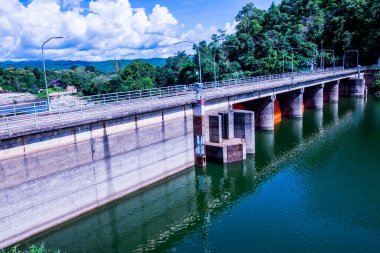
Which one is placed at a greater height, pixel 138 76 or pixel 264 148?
pixel 138 76

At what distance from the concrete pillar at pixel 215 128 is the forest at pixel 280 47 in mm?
51077

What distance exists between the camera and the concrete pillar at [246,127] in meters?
35.8

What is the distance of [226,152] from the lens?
33.8 meters

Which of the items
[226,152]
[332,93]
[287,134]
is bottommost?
[287,134]

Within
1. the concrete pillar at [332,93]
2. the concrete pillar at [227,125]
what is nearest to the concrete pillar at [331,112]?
the concrete pillar at [332,93]

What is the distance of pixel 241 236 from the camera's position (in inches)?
832

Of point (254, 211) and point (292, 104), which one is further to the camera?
point (292, 104)

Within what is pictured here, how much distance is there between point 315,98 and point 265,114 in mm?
23581

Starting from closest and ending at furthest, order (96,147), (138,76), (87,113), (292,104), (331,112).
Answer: (96,147) → (87,113) → (292,104) → (331,112) → (138,76)

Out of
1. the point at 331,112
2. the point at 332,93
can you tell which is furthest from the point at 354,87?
the point at 331,112

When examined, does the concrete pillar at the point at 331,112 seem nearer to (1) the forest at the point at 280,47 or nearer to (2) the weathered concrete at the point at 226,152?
(1) the forest at the point at 280,47

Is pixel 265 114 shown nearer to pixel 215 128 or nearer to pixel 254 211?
pixel 215 128

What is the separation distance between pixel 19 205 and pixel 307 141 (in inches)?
1347

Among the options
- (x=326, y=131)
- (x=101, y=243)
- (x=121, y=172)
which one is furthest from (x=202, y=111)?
(x=326, y=131)
